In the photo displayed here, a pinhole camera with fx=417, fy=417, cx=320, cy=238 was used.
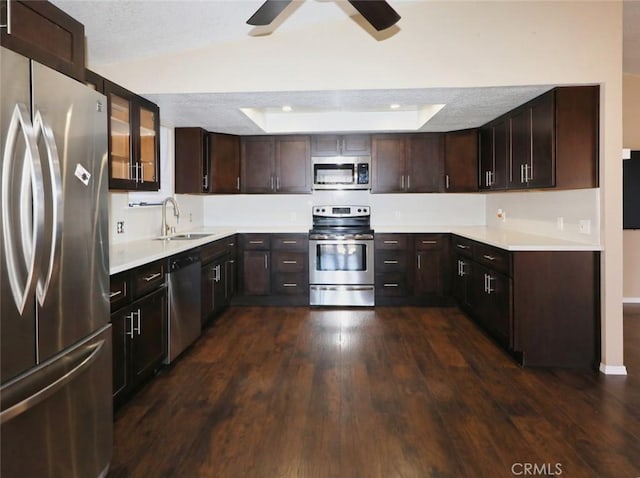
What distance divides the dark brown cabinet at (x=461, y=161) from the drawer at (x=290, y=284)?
7.03 ft

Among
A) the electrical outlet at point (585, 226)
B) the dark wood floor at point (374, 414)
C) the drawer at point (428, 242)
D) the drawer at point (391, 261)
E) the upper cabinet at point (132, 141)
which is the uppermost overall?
the upper cabinet at point (132, 141)

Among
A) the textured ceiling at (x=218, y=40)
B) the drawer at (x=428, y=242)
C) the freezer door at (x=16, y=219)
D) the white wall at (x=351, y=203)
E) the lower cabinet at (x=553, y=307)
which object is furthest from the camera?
the white wall at (x=351, y=203)

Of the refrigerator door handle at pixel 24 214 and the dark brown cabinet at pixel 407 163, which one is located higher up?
the dark brown cabinet at pixel 407 163

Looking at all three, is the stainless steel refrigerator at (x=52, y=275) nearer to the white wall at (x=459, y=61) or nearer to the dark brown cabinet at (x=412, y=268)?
the white wall at (x=459, y=61)

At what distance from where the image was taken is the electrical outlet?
3237 millimetres

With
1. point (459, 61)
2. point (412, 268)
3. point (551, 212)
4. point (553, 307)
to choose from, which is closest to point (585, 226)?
point (551, 212)

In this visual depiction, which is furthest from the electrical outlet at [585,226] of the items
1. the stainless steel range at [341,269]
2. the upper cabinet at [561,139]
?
the stainless steel range at [341,269]

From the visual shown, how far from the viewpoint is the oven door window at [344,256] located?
5.06 m

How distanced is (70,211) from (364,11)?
1.72 meters

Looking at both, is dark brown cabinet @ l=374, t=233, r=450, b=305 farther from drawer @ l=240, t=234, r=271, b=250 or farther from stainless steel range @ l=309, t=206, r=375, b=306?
drawer @ l=240, t=234, r=271, b=250

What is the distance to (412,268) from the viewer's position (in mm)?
5078

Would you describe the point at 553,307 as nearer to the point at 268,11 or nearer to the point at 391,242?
the point at 391,242

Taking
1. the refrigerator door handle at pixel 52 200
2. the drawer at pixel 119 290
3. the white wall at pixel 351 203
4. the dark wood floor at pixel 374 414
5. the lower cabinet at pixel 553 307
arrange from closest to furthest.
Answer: the refrigerator door handle at pixel 52 200, the dark wood floor at pixel 374 414, the drawer at pixel 119 290, the lower cabinet at pixel 553 307, the white wall at pixel 351 203

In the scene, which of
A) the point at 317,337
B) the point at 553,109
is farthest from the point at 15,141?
the point at 553,109
